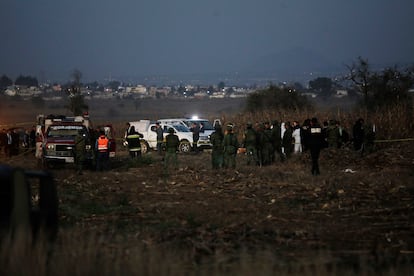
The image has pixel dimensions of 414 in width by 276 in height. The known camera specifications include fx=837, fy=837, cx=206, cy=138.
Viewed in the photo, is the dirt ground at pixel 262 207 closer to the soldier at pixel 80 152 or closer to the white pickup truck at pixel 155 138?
the soldier at pixel 80 152

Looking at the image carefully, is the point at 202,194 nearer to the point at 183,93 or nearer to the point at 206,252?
the point at 206,252

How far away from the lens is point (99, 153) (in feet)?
91.2

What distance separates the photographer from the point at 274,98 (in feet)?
256

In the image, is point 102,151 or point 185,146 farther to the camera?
point 185,146

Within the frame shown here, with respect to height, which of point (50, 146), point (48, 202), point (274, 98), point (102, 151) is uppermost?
point (274, 98)

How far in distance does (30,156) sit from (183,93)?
11651 cm

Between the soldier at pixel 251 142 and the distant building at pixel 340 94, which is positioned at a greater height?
the distant building at pixel 340 94

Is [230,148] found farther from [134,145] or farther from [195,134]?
[195,134]

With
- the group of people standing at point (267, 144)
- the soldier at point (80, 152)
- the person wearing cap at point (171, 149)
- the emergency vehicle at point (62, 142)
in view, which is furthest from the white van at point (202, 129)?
the soldier at point (80, 152)

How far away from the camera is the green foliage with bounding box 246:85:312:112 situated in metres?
76.8

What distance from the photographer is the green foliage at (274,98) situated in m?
76.8

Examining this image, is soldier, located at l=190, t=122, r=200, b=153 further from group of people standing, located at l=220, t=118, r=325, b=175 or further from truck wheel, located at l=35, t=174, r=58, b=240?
truck wheel, located at l=35, t=174, r=58, b=240

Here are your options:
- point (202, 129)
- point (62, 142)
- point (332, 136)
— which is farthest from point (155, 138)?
point (332, 136)

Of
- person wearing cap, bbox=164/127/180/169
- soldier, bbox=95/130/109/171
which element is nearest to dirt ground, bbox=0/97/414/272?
person wearing cap, bbox=164/127/180/169
